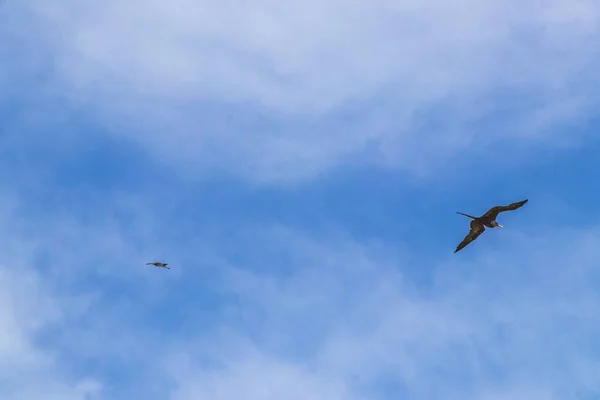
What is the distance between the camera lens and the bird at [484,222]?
289 ft

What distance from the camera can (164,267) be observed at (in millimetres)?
109750

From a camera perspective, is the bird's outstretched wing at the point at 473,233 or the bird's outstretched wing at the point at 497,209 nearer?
the bird's outstretched wing at the point at 497,209

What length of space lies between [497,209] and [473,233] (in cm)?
865

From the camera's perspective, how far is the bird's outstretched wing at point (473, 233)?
95.2 m

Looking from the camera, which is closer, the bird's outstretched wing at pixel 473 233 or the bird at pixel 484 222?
the bird at pixel 484 222

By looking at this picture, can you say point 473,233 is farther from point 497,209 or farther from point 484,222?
point 497,209

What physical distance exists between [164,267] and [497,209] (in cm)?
5241

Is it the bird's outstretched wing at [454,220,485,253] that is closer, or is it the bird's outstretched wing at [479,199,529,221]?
the bird's outstretched wing at [479,199,529,221]

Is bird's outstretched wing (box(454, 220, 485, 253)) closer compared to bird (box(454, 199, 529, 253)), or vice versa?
bird (box(454, 199, 529, 253))

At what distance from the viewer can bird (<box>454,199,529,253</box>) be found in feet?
289

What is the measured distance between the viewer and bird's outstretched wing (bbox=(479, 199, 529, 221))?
8694 centimetres

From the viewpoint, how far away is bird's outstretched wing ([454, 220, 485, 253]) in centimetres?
9519

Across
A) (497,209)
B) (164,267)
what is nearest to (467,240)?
(497,209)

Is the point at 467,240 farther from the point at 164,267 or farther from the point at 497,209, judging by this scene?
the point at 164,267
